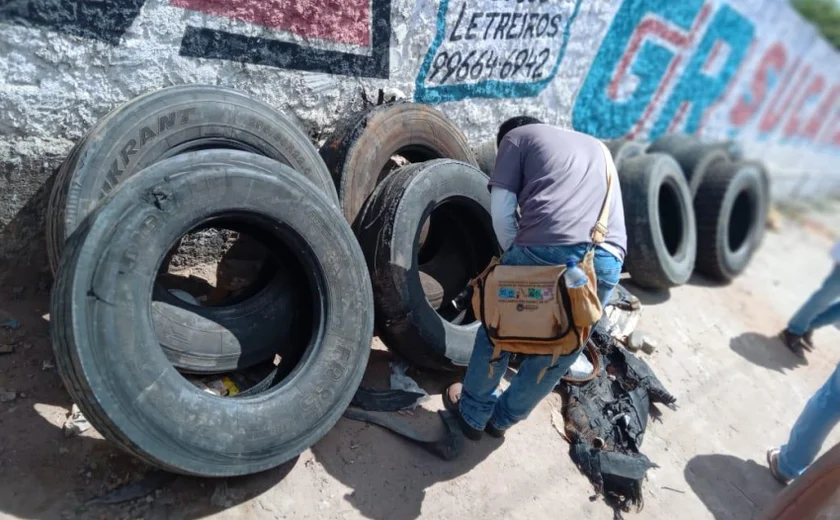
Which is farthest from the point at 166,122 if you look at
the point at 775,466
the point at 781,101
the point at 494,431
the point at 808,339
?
the point at 781,101

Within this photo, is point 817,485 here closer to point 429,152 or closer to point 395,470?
point 395,470

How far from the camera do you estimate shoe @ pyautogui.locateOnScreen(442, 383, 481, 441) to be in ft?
11.0

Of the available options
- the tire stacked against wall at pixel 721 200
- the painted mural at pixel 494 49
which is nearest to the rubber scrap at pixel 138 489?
the painted mural at pixel 494 49

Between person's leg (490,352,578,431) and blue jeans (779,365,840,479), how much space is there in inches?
66.6

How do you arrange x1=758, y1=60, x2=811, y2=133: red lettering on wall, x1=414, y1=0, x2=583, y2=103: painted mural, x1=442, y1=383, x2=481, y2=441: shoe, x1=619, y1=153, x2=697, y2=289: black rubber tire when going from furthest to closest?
x1=758, y1=60, x2=811, y2=133: red lettering on wall < x1=619, y1=153, x2=697, y2=289: black rubber tire < x1=414, y1=0, x2=583, y2=103: painted mural < x1=442, y1=383, x2=481, y2=441: shoe

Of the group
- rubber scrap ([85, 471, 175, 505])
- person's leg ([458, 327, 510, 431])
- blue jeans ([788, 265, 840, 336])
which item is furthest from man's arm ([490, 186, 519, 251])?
blue jeans ([788, 265, 840, 336])

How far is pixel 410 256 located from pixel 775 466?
2799mm

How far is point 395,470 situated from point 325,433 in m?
0.46

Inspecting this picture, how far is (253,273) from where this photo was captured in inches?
149

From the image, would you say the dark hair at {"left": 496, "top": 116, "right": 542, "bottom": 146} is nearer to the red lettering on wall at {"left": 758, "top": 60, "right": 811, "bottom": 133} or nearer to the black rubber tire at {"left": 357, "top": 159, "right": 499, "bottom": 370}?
the black rubber tire at {"left": 357, "top": 159, "right": 499, "bottom": 370}

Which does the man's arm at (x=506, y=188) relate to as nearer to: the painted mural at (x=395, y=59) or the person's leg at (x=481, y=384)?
the person's leg at (x=481, y=384)

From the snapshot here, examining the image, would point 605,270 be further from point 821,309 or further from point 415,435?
point 821,309

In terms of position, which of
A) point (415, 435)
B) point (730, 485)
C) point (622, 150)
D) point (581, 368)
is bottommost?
point (730, 485)

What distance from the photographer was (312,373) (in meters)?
2.86
